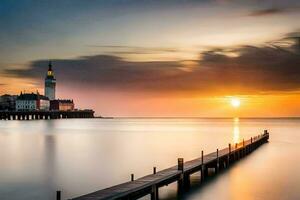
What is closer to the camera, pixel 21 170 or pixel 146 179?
pixel 146 179

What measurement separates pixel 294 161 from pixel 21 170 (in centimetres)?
3031

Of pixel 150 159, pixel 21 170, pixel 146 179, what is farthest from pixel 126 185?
pixel 150 159

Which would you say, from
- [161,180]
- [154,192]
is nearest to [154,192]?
[154,192]

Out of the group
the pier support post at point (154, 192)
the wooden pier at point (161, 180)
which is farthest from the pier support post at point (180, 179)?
the pier support post at point (154, 192)

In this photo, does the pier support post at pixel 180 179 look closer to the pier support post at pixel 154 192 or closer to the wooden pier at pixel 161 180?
the wooden pier at pixel 161 180

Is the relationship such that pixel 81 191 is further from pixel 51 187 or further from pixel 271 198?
pixel 271 198

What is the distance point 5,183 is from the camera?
3544cm

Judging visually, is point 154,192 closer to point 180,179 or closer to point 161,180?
point 161,180

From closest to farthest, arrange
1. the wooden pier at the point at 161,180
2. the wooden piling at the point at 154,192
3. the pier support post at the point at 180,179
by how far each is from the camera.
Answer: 1. the wooden pier at the point at 161,180
2. the wooden piling at the point at 154,192
3. the pier support post at the point at 180,179

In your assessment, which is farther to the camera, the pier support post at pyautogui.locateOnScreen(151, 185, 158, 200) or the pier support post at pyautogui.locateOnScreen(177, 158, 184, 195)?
the pier support post at pyautogui.locateOnScreen(177, 158, 184, 195)

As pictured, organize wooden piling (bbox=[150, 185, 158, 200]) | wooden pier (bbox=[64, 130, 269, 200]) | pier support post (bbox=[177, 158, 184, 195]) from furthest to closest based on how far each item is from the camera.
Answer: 1. pier support post (bbox=[177, 158, 184, 195])
2. wooden piling (bbox=[150, 185, 158, 200])
3. wooden pier (bbox=[64, 130, 269, 200])

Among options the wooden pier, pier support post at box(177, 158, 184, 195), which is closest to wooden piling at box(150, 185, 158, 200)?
the wooden pier

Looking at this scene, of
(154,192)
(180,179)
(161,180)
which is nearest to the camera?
(154,192)

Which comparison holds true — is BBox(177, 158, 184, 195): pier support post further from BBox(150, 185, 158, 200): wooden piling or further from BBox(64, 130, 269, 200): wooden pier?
BBox(150, 185, 158, 200): wooden piling
